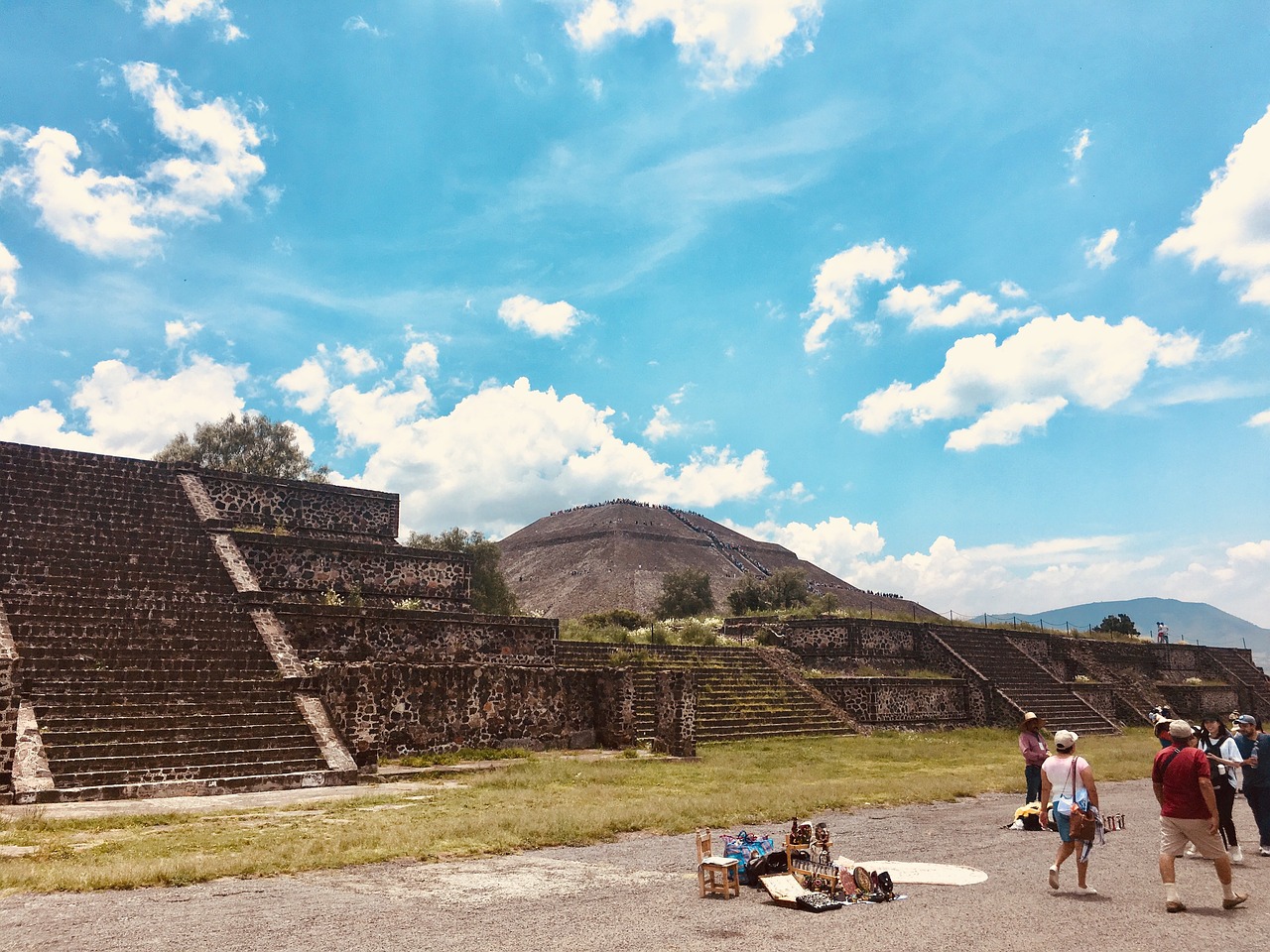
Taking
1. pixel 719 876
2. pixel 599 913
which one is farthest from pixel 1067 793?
pixel 599 913

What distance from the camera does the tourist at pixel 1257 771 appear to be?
9.45 metres

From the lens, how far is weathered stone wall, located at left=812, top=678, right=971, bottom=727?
2720 cm

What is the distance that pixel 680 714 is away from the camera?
18594mm

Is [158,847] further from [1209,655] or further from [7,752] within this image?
[1209,655]

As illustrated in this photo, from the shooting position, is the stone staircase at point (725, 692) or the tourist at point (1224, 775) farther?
the stone staircase at point (725, 692)

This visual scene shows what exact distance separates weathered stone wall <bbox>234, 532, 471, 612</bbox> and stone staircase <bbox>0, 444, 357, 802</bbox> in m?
1.89

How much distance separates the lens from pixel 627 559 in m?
80.4

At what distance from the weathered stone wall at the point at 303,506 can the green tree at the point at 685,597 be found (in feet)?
95.7

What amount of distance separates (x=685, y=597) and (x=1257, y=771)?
148 feet

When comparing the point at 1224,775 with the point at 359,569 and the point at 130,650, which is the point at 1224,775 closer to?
the point at 130,650

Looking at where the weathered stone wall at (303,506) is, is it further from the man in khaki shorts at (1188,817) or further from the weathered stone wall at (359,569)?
the man in khaki shorts at (1188,817)

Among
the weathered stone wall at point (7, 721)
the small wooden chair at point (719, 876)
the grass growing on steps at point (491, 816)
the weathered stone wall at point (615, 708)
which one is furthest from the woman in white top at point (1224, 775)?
the weathered stone wall at point (7, 721)

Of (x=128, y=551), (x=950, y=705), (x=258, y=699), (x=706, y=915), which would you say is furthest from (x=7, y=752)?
(x=950, y=705)

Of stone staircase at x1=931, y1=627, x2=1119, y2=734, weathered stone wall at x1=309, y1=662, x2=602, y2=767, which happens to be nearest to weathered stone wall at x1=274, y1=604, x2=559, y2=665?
weathered stone wall at x1=309, y1=662, x2=602, y2=767
